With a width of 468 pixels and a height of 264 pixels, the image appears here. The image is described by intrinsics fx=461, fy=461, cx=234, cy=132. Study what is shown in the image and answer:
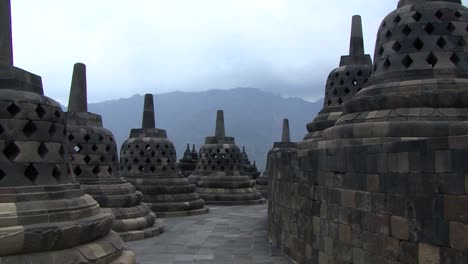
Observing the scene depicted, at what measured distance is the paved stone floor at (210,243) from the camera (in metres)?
8.07

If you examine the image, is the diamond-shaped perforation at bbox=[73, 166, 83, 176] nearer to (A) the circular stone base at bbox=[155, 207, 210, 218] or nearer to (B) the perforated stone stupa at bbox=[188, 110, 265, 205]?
(A) the circular stone base at bbox=[155, 207, 210, 218]

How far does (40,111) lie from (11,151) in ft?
1.83

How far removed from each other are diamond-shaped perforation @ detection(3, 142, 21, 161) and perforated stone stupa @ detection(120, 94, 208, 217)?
30.1 ft

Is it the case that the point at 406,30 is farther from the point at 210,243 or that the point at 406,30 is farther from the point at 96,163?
the point at 96,163

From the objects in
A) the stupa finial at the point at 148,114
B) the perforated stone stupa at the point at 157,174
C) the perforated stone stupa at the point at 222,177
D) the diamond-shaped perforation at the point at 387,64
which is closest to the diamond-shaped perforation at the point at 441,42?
the diamond-shaped perforation at the point at 387,64

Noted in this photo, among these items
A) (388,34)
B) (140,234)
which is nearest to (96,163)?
(140,234)

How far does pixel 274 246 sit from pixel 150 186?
6.04 m

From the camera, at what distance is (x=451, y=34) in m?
6.55

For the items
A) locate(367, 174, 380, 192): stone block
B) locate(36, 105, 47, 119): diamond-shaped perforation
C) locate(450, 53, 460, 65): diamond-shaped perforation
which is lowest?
locate(367, 174, 380, 192): stone block

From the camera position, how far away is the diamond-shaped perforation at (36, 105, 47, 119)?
527 cm

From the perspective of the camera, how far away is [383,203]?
504cm

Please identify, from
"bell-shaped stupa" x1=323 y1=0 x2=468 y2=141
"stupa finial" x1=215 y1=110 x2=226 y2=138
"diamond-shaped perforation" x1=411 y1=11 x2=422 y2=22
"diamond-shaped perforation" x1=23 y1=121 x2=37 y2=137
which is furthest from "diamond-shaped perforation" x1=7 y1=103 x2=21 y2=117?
"stupa finial" x1=215 y1=110 x2=226 y2=138

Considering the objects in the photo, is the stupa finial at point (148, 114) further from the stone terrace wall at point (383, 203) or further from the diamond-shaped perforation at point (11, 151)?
the diamond-shaped perforation at point (11, 151)

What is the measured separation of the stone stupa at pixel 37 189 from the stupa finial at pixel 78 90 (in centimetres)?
431
